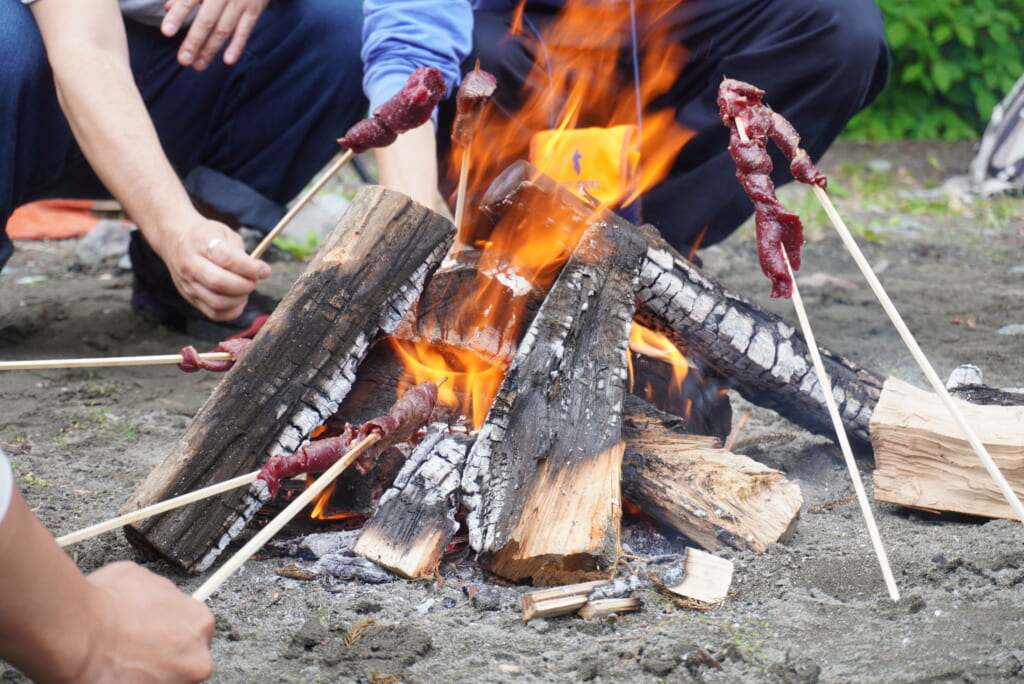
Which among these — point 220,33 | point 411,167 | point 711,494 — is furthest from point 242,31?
point 711,494

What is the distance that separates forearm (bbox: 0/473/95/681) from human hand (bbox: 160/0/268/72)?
1993mm

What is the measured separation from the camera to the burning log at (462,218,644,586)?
1754 millimetres

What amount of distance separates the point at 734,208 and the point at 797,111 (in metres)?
0.36

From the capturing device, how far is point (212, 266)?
1845mm

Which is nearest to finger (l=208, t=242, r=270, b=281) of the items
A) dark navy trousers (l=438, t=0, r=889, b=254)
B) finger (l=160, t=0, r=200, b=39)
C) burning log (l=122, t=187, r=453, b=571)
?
burning log (l=122, t=187, r=453, b=571)

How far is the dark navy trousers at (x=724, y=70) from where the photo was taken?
2.84 meters

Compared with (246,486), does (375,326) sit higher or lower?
higher

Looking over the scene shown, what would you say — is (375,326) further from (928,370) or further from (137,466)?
(928,370)

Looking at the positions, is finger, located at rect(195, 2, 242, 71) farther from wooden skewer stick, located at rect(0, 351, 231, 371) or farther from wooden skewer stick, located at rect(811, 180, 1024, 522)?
wooden skewer stick, located at rect(811, 180, 1024, 522)

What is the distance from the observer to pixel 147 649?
1.18 m

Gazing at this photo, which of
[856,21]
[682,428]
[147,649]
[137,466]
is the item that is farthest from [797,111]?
[147,649]

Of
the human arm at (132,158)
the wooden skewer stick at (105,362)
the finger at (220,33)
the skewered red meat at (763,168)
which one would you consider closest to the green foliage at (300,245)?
the finger at (220,33)

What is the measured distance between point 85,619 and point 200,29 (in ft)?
6.79

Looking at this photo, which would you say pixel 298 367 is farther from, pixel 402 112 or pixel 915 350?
pixel 915 350
